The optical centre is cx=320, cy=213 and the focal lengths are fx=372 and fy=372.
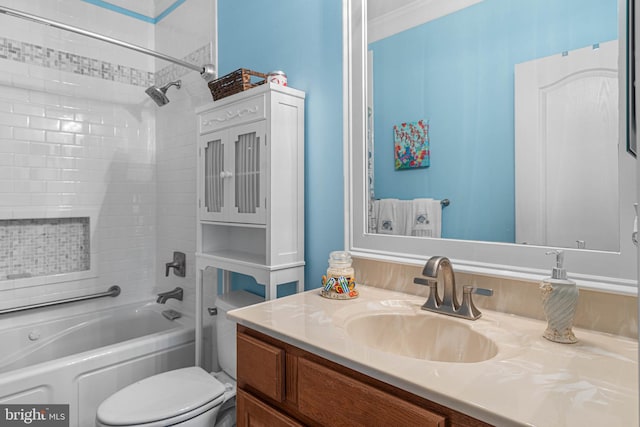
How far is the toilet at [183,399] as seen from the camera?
1.32m

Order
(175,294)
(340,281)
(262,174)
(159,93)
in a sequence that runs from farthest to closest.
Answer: (175,294) → (159,93) → (262,174) → (340,281)

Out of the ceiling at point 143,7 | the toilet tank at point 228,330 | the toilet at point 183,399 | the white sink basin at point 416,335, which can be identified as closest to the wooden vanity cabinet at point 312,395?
the white sink basin at point 416,335

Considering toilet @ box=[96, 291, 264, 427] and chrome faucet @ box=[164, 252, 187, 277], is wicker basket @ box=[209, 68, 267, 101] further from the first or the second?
chrome faucet @ box=[164, 252, 187, 277]

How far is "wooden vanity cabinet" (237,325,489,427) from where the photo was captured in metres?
0.71

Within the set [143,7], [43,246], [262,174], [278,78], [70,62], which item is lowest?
[43,246]

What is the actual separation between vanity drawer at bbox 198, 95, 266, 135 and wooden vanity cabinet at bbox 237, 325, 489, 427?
2.89ft

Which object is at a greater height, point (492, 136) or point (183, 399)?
point (492, 136)

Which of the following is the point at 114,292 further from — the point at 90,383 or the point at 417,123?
the point at 417,123

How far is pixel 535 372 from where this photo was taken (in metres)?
0.72

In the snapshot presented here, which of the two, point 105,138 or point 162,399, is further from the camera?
point 105,138

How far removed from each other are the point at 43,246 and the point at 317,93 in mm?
2017

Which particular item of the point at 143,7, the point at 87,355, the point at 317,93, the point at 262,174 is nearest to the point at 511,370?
the point at 262,174

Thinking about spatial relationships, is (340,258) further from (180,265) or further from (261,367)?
(180,265)

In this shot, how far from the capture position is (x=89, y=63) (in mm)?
2488
